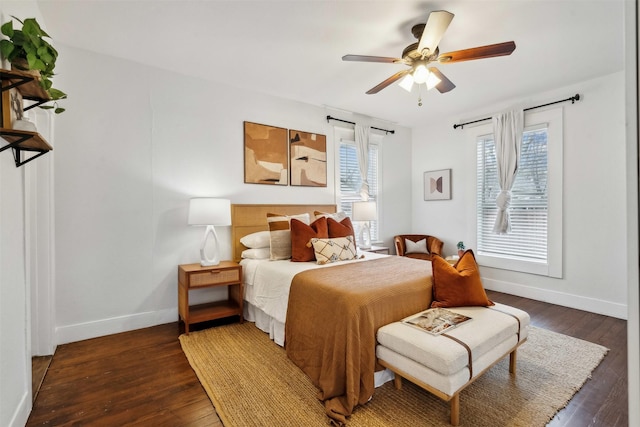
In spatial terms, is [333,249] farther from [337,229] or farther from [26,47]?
[26,47]

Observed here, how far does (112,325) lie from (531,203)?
515 cm

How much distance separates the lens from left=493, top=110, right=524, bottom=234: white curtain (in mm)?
3961

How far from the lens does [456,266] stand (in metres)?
2.34

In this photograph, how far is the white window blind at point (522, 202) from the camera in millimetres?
3863

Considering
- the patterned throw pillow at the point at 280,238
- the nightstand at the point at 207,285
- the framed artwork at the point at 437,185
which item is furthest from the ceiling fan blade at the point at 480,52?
the framed artwork at the point at 437,185

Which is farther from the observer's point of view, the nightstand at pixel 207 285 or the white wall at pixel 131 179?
the nightstand at pixel 207 285

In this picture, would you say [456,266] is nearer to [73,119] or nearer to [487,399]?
[487,399]

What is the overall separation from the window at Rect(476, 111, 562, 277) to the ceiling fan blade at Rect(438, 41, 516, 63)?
7.53 ft

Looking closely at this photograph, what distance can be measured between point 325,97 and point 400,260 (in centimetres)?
235

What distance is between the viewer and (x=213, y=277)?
298cm

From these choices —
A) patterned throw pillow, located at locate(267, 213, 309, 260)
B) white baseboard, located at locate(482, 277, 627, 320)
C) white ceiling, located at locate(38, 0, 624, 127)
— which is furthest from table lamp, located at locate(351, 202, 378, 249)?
white baseboard, located at locate(482, 277, 627, 320)

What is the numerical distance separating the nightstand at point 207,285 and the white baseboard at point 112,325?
177 mm

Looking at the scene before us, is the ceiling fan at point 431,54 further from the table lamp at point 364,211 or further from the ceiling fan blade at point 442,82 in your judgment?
the table lamp at point 364,211

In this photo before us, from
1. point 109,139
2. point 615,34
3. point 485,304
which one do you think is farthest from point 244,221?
point 615,34
